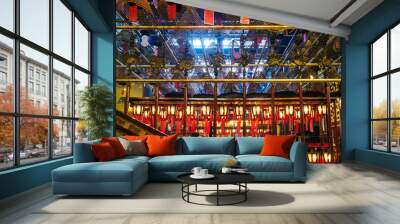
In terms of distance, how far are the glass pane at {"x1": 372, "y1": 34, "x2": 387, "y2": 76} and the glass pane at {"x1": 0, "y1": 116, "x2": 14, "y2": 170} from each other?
7.65 m

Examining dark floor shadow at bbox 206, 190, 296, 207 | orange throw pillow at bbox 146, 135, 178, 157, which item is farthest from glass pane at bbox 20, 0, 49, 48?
dark floor shadow at bbox 206, 190, 296, 207

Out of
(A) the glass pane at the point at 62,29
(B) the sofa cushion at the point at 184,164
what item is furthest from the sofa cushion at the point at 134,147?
(A) the glass pane at the point at 62,29

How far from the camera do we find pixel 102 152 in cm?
572

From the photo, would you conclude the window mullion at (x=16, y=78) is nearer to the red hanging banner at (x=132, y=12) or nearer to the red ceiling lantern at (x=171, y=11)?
the red hanging banner at (x=132, y=12)

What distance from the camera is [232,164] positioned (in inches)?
Result: 215

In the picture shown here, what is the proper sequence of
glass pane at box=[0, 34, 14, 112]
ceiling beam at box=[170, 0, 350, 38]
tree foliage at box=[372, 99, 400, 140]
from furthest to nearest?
ceiling beam at box=[170, 0, 350, 38] → tree foliage at box=[372, 99, 400, 140] → glass pane at box=[0, 34, 14, 112]

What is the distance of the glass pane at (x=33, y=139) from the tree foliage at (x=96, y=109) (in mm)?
1242

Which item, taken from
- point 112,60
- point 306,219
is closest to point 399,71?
point 306,219

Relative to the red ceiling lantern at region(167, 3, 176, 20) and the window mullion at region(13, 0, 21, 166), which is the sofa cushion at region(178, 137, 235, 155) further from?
the red ceiling lantern at region(167, 3, 176, 20)

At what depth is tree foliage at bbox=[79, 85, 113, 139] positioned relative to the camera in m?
7.48

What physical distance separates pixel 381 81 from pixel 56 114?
7.06 meters

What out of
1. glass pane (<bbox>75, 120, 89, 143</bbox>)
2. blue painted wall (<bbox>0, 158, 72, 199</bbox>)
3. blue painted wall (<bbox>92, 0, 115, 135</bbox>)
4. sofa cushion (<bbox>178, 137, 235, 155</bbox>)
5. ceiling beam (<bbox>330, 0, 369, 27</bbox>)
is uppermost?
ceiling beam (<bbox>330, 0, 369, 27</bbox>)

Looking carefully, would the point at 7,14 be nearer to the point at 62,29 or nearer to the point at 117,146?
the point at 62,29

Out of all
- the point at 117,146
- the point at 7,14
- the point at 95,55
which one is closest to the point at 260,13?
the point at 95,55
